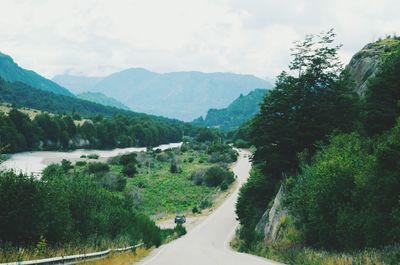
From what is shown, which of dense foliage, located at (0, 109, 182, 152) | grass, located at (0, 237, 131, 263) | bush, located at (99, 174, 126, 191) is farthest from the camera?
dense foliage, located at (0, 109, 182, 152)

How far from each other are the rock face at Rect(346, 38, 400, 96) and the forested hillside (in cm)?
93

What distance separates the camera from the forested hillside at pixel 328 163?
18016 mm

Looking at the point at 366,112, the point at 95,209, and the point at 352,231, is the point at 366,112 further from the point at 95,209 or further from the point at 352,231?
the point at 95,209

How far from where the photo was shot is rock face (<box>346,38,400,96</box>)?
141 ft

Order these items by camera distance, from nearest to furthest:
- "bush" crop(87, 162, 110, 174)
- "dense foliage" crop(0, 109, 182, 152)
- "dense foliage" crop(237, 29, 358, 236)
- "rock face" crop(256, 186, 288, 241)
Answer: "rock face" crop(256, 186, 288, 241) < "dense foliage" crop(237, 29, 358, 236) < "bush" crop(87, 162, 110, 174) < "dense foliage" crop(0, 109, 182, 152)

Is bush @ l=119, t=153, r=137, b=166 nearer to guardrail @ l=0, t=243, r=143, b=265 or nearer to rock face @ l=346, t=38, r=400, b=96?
rock face @ l=346, t=38, r=400, b=96

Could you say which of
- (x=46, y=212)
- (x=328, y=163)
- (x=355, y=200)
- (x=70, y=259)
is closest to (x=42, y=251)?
(x=70, y=259)

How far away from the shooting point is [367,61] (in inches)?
1772

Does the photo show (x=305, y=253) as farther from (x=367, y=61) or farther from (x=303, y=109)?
(x=367, y=61)

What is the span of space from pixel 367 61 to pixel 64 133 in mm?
96131

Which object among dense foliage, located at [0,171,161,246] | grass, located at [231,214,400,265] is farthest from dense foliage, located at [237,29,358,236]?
dense foliage, located at [0,171,161,246]

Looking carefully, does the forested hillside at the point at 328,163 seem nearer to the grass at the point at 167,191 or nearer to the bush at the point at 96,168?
the grass at the point at 167,191

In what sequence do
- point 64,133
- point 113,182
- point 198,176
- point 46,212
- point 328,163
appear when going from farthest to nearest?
point 64,133, point 198,176, point 113,182, point 328,163, point 46,212

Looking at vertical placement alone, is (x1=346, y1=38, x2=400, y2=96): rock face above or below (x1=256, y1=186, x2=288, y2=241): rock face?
above
